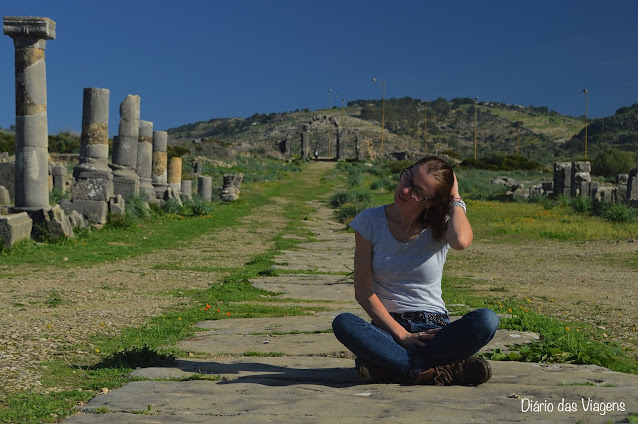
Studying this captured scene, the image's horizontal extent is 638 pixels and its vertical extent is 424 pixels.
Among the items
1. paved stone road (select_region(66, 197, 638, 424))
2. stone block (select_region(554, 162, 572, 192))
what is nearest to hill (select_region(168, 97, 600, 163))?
stone block (select_region(554, 162, 572, 192))

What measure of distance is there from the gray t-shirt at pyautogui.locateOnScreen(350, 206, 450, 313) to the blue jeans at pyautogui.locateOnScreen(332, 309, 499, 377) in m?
0.27

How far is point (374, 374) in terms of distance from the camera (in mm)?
4508

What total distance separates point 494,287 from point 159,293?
14.9ft

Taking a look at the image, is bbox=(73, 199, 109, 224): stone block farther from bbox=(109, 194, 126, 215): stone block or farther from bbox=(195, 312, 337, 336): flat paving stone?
bbox=(195, 312, 337, 336): flat paving stone

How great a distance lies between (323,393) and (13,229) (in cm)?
1053

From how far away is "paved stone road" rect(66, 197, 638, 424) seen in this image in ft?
11.6

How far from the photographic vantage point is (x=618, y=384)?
13.4 feet

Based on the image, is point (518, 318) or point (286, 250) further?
point (286, 250)

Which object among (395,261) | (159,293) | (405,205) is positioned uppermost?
(405,205)

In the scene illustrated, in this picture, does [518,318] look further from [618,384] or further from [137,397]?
[137,397]

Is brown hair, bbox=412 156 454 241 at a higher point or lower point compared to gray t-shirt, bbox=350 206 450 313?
higher

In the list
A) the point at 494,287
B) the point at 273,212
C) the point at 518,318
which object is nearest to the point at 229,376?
the point at 518,318

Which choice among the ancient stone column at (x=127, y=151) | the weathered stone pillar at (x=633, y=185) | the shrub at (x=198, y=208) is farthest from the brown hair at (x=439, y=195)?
the weathered stone pillar at (x=633, y=185)

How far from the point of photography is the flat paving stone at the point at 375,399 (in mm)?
3504
